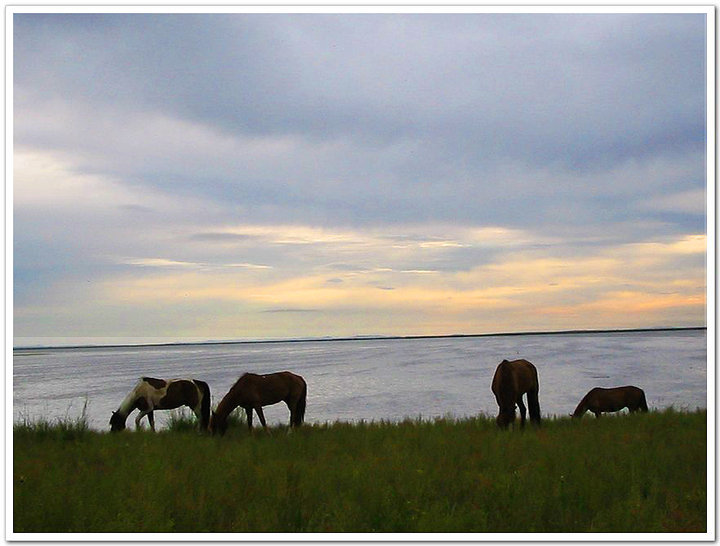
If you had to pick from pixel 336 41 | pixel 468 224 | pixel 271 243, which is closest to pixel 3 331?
pixel 271 243

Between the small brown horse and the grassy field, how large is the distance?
3731 millimetres

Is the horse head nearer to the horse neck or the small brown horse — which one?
the horse neck

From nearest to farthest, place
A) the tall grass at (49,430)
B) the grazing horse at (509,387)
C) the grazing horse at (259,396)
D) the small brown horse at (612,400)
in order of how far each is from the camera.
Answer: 1. the tall grass at (49,430)
2. the grazing horse at (259,396)
3. the grazing horse at (509,387)
4. the small brown horse at (612,400)

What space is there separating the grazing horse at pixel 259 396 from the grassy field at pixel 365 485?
1.09 m

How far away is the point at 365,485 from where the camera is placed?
676cm

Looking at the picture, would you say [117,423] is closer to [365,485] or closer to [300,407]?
[300,407]

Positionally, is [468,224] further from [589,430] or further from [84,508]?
[84,508]

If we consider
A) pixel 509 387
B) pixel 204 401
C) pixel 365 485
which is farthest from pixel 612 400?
pixel 204 401

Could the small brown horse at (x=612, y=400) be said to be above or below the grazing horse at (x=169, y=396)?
below

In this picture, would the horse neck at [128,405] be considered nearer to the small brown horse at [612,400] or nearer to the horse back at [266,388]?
the horse back at [266,388]

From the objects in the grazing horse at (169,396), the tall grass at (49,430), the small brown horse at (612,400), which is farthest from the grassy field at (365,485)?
the small brown horse at (612,400)

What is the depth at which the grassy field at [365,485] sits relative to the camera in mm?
6312

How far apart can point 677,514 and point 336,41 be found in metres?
6.75

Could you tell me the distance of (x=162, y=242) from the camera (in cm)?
914
